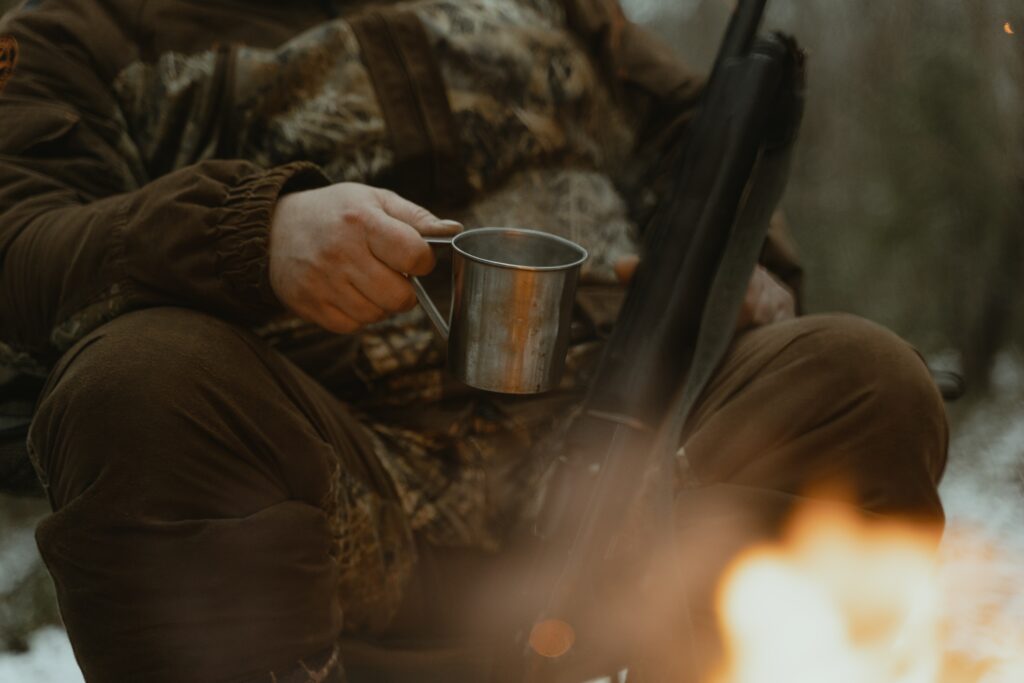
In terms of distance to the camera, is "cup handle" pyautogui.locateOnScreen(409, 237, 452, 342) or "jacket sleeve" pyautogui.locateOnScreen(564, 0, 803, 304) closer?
"cup handle" pyautogui.locateOnScreen(409, 237, 452, 342)

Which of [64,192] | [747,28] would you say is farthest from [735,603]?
[64,192]

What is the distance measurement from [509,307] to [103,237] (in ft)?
0.99

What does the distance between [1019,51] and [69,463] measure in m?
1.20

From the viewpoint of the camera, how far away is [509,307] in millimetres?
523

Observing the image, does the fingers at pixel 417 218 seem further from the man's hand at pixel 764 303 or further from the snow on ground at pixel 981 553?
the snow on ground at pixel 981 553

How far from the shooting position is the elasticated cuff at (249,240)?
0.62 m

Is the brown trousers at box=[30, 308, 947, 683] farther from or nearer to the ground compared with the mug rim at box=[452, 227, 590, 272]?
nearer to the ground

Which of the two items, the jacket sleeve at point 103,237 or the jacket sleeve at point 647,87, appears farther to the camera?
the jacket sleeve at point 647,87

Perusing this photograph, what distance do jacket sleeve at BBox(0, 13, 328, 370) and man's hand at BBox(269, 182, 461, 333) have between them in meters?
0.02

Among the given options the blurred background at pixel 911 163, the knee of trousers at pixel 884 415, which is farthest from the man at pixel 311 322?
the blurred background at pixel 911 163

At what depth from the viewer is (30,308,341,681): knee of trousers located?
1.77 ft

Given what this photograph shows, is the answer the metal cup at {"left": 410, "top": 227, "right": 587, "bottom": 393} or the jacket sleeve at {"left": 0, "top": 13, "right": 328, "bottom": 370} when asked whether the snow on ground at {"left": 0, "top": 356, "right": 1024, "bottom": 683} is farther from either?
the metal cup at {"left": 410, "top": 227, "right": 587, "bottom": 393}

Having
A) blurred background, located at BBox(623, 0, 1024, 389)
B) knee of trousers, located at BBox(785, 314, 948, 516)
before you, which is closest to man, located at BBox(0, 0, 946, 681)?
knee of trousers, located at BBox(785, 314, 948, 516)

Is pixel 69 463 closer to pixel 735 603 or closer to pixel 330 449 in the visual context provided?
pixel 330 449
